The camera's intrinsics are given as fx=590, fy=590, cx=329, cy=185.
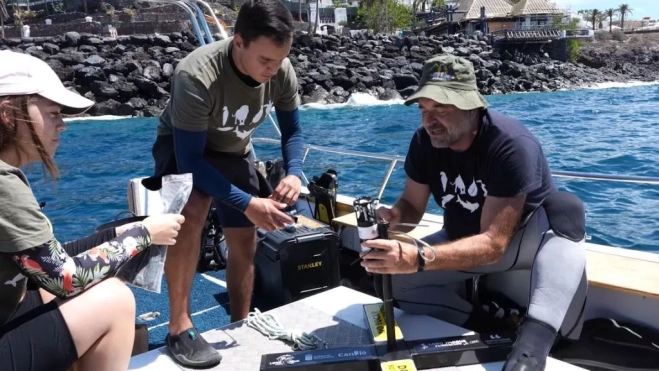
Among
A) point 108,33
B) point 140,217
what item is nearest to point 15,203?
point 140,217

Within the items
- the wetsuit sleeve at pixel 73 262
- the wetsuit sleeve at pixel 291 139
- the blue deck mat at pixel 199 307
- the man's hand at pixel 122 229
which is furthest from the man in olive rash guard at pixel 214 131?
the blue deck mat at pixel 199 307

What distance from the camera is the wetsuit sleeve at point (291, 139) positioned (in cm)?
316

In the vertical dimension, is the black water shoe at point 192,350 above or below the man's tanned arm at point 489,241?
below

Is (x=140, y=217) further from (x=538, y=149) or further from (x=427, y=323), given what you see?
(x=538, y=149)

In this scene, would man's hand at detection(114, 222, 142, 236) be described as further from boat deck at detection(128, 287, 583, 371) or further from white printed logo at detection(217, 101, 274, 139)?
white printed logo at detection(217, 101, 274, 139)

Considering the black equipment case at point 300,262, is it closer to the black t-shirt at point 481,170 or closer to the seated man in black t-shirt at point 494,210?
the black t-shirt at point 481,170

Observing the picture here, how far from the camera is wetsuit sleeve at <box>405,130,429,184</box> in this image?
2666 millimetres

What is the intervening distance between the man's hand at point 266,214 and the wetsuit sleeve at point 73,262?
678 millimetres

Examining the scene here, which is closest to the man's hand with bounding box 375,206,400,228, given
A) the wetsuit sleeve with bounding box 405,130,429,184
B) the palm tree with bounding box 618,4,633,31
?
the wetsuit sleeve with bounding box 405,130,429,184

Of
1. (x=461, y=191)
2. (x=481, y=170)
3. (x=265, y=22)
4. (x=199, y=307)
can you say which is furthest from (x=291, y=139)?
(x=199, y=307)

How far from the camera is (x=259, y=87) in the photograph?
2750 millimetres

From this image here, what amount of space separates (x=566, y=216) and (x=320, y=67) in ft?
112

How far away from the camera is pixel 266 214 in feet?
8.27

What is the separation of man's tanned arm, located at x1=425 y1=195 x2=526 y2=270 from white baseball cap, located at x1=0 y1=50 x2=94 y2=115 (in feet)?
4.46
